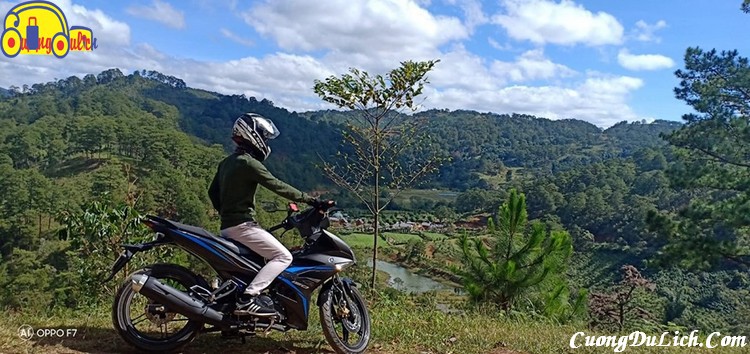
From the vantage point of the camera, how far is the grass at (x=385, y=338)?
153 inches

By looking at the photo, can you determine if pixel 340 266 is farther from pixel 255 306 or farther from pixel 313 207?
pixel 255 306

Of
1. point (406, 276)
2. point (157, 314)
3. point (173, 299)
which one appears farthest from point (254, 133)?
point (406, 276)

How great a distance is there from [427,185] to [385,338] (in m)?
41.6

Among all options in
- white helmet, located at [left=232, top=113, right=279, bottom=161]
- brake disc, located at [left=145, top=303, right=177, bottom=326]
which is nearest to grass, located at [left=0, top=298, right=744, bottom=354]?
brake disc, located at [left=145, top=303, right=177, bottom=326]

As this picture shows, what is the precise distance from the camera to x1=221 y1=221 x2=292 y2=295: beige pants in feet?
12.5

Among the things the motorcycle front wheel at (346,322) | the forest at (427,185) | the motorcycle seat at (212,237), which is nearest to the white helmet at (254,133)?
the motorcycle seat at (212,237)

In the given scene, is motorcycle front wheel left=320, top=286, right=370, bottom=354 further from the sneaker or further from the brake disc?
the brake disc

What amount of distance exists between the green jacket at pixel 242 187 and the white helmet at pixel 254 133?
0.09 m

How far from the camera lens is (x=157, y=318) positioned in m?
3.72

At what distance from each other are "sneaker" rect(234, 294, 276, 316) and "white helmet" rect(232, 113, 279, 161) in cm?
100

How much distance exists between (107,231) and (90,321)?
1863 mm

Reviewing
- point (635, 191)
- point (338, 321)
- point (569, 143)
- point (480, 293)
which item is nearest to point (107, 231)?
point (338, 321)

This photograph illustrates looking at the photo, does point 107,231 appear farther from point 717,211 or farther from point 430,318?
point 717,211

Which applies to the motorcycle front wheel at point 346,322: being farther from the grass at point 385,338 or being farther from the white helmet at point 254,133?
the white helmet at point 254,133
